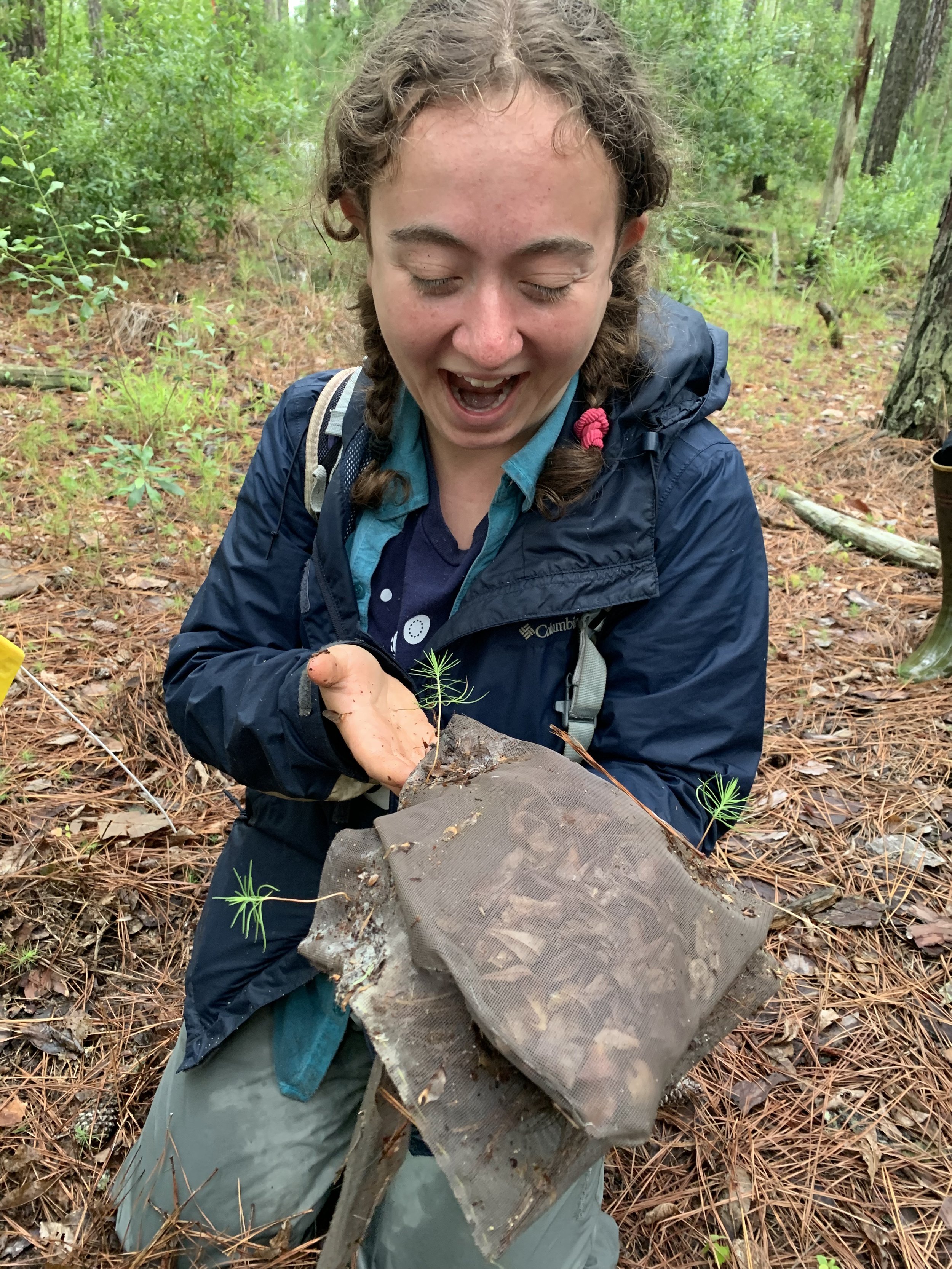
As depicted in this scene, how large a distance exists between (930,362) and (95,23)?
17.6m

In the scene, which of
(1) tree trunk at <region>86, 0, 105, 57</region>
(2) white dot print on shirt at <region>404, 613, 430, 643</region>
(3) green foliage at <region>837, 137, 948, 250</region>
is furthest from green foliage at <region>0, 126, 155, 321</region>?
(3) green foliage at <region>837, 137, 948, 250</region>

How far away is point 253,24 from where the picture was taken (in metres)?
7.92

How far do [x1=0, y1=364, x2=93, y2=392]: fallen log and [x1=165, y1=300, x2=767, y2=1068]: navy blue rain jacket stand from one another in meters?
3.90

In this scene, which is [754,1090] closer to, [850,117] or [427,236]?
[427,236]

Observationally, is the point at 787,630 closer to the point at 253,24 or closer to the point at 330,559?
the point at 330,559

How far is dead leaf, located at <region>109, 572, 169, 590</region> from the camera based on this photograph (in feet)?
11.4

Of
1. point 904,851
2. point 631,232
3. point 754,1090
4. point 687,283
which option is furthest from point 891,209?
point 754,1090

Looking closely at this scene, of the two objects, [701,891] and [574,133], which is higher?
[574,133]

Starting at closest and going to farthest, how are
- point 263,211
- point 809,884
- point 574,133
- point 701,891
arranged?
1. point 701,891
2. point 574,133
3. point 809,884
4. point 263,211

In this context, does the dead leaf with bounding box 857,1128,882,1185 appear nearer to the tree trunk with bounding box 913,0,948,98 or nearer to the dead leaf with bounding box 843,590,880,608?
the dead leaf with bounding box 843,590,880,608

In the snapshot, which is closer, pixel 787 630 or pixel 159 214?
pixel 787 630

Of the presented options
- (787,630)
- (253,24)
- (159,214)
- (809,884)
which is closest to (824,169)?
(253,24)

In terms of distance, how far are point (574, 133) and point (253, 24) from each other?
8760mm

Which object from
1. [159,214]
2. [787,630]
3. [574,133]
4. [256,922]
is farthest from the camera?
[159,214]
